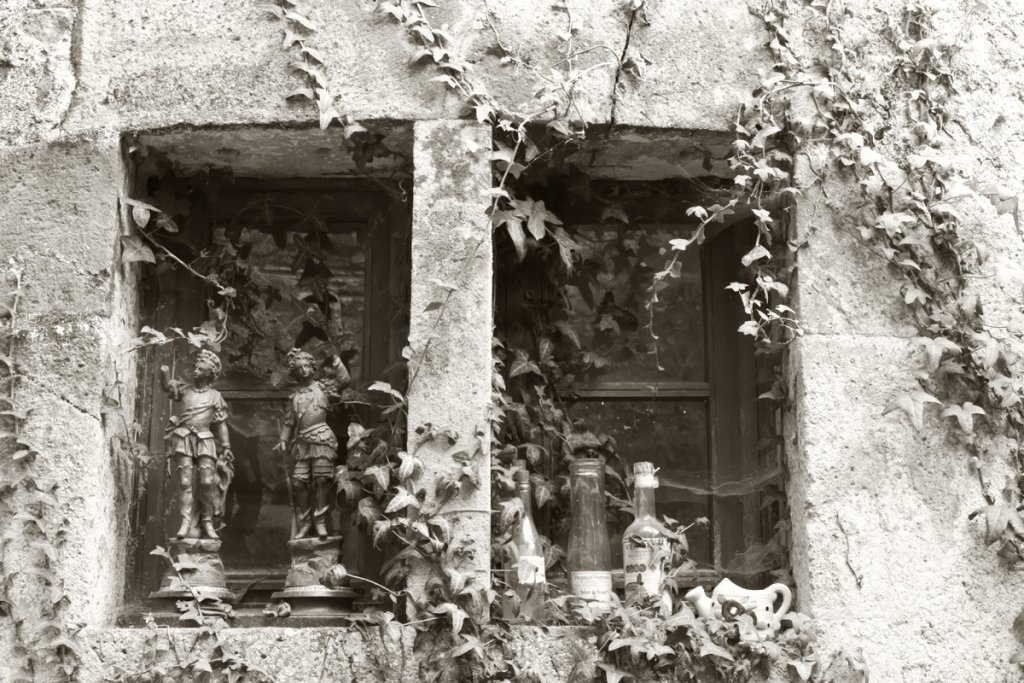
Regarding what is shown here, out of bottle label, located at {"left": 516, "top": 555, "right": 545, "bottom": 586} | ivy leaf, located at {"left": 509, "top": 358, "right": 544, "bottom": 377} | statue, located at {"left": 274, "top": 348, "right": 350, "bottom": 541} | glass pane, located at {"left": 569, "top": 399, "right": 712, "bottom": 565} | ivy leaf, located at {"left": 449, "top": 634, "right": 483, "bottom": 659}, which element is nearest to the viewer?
ivy leaf, located at {"left": 449, "top": 634, "right": 483, "bottom": 659}


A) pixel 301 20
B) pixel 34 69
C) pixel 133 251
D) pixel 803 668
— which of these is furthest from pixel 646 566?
pixel 34 69

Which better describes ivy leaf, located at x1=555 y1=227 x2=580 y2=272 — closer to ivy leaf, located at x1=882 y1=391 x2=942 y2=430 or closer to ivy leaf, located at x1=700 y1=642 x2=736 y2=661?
ivy leaf, located at x1=882 y1=391 x2=942 y2=430

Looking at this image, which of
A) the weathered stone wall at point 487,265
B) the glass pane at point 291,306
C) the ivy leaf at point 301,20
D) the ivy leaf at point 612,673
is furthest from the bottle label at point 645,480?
the ivy leaf at point 301,20

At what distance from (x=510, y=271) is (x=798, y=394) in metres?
0.85

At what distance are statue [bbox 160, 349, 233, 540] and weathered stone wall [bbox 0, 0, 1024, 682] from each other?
0.16 metres

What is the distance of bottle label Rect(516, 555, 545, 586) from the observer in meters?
3.14

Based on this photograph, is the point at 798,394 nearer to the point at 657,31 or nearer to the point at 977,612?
the point at 977,612

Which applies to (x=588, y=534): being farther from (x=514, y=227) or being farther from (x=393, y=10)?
(x=393, y=10)

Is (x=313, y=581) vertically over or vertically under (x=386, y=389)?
under

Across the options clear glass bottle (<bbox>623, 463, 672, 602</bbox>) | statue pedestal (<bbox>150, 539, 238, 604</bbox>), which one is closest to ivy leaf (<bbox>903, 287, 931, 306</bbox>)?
clear glass bottle (<bbox>623, 463, 672, 602</bbox>)

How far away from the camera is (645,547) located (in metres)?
3.17

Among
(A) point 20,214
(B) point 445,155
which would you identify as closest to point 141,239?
(A) point 20,214

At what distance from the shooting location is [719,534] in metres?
3.47

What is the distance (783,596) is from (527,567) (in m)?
0.62
